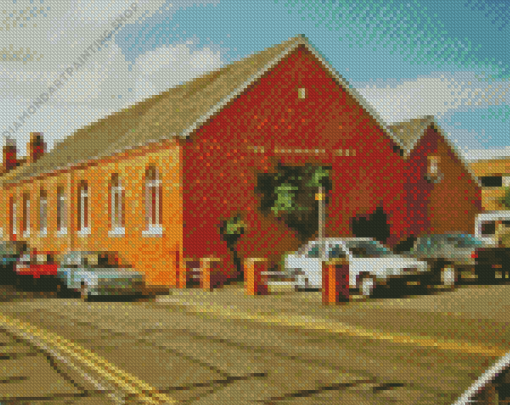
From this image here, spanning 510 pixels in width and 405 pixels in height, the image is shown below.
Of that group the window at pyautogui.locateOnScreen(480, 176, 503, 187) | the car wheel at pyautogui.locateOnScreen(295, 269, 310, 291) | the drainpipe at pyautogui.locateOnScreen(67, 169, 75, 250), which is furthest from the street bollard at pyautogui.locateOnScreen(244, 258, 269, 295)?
the window at pyautogui.locateOnScreen(480, 176, 503, 187)

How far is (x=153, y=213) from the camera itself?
28.9 m

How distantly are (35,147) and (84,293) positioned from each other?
3699 centimetres

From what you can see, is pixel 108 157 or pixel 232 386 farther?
pixel 108 157

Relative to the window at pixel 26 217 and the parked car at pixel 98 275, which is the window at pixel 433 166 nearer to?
the parked car at pixel 98 275

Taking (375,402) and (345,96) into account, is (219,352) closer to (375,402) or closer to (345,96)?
(375,402)

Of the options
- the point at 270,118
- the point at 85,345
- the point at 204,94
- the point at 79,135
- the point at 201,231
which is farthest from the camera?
the point at 79,135

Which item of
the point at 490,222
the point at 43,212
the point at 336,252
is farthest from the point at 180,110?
the point at 43,212

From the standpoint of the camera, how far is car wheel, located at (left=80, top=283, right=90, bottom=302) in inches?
814

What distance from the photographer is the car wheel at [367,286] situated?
62.8ft

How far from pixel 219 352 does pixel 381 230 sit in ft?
67.4

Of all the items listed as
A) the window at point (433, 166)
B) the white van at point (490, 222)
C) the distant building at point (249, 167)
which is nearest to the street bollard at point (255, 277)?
the distant building at point (249, 167)

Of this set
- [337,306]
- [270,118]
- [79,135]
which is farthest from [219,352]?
[79,135]

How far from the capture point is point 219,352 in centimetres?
1068

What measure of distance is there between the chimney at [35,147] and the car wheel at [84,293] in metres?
35.6
